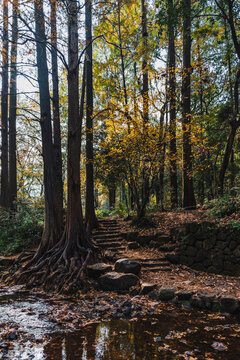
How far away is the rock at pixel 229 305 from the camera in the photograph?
423 centimetres

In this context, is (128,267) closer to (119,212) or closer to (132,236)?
(132,236)

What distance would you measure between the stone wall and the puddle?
230cm

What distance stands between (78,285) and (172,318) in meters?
2.54

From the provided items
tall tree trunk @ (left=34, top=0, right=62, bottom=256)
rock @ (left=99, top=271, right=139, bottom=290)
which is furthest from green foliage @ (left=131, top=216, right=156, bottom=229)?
rock @ (left=99, top=271, right=139, bottom=290)

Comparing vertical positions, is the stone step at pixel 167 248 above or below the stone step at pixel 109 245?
above

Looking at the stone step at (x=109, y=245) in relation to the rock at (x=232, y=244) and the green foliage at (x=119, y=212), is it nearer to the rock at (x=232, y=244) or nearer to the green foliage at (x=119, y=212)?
the rock at (x=232, y=244)

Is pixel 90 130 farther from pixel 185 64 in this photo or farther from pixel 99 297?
pixel 99 297

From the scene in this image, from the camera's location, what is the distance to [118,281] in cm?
568

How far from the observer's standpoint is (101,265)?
639 cm

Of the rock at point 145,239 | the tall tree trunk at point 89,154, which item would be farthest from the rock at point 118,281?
the tall tree trunk at point 89,154

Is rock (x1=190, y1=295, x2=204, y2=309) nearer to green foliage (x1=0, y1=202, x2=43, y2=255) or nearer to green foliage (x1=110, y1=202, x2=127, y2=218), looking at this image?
green foliage (x1=0, y1=202, x2=43, y2=255)

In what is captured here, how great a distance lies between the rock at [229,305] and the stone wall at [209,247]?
1922mm

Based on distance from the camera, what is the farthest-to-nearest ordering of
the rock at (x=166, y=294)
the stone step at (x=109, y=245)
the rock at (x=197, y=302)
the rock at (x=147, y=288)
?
1. the stone step at (x=109, y=245)
2. the rock at (x=147, y=288)
3. the rock at (x=166, y=294)
4. the rock at (x=197, y=302)

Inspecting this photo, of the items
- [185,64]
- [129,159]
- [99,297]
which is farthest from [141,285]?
[185,64]
